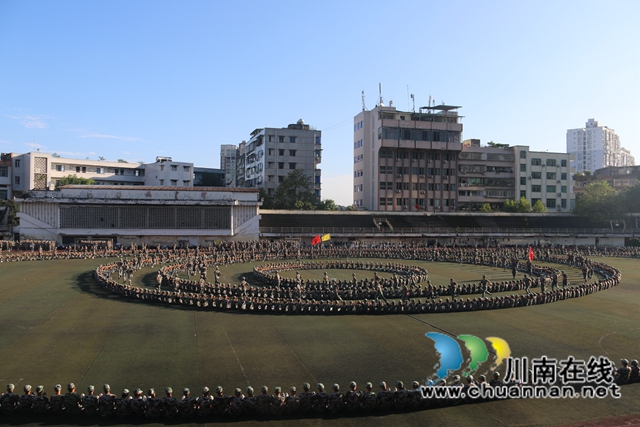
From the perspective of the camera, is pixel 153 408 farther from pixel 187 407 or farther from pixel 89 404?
pixel 89 404

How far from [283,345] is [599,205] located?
239ft

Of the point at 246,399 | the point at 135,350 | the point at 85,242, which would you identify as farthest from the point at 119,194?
the point at 246,399

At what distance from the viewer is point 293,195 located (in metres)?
76.0

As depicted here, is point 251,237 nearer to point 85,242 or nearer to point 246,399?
point 85,242

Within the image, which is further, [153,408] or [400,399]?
[400,399]

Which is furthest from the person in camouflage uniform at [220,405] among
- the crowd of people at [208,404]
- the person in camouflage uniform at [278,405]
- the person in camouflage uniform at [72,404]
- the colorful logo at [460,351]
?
the colorful logo at [460,351]

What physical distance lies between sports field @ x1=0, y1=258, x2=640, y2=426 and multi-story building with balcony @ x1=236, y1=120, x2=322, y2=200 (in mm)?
58349

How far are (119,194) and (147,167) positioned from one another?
2901 centimetres

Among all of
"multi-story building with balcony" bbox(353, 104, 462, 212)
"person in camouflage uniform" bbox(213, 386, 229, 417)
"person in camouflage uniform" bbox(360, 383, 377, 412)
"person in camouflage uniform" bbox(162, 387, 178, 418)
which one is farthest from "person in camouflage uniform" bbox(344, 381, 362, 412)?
"multi-story building with balcony" bbox(353, 104, 462, 212)

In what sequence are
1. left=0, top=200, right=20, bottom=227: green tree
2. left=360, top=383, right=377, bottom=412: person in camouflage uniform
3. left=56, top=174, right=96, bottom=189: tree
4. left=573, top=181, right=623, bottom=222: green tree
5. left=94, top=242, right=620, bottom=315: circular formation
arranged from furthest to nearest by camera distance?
left=56, top=174, right=96, bottom=189: tree → left=573, top=181, right=623, bottom=222: green tree → left=0, top=200, right=20, bottom=227: green tree → left=94, top=242, right=620, bottom=315: circular formation → left=360, top=383, right=377, bottom=412: person in camouflage uniform

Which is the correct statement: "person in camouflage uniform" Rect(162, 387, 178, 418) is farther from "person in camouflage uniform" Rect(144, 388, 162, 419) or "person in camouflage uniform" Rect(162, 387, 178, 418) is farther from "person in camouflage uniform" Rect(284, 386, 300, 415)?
"person in camouflage uniform" Rect(284, 386, 300, 415)

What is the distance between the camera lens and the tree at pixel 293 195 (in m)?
75.3

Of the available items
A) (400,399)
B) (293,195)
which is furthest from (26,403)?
(293,195)

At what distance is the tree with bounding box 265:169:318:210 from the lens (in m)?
75.3
